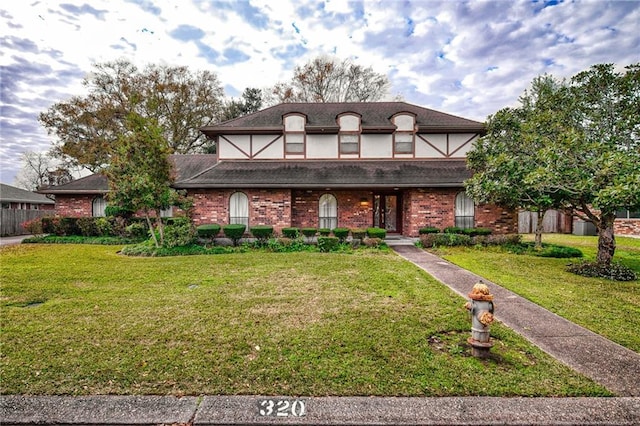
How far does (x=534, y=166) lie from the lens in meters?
8.80

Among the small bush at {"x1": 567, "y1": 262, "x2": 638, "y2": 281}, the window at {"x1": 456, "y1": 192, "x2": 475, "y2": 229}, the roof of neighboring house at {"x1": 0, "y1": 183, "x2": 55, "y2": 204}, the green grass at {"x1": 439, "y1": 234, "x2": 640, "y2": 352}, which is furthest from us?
the roof of neighboring house at {"x1": 0, "y1": 183, "x2": 55, "y2": 204}

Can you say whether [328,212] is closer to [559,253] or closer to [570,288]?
[559,253]

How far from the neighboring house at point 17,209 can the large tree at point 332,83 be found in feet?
67.4

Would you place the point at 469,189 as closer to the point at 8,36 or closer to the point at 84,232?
the point at 8,36

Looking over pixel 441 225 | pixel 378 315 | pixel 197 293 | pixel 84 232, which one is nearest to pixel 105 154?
pixel 84 232

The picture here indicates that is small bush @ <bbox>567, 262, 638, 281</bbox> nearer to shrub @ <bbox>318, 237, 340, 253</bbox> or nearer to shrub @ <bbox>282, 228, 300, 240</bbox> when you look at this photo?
shrub @ <bbox>318, 237, 340, 253</bbox>

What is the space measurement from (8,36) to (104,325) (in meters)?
7.65

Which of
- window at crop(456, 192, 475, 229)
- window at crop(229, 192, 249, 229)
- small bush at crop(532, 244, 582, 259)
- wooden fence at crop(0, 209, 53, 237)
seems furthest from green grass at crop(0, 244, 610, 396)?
wooden fence at crop(0, 209, 53, 237)

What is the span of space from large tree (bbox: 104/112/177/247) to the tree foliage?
11.4 metres

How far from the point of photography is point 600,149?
760 cm

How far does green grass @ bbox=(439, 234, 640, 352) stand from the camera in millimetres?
4602

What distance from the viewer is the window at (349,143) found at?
16.1 meters

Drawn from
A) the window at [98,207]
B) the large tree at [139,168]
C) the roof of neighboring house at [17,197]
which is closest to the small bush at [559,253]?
the large tree at [139,168]

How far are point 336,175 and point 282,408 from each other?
1249cm
